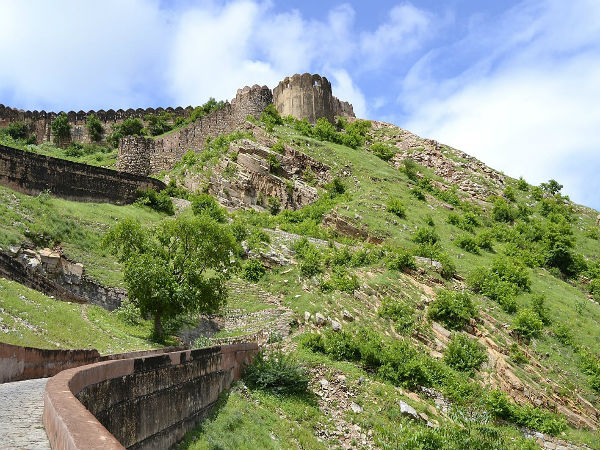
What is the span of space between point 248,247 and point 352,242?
602 centimetres

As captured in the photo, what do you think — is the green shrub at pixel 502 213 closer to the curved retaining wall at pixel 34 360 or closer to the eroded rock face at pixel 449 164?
the eroded rock face at pixel 449 164

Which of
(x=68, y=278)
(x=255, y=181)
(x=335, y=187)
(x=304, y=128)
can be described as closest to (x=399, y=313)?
(x=68, y=278)

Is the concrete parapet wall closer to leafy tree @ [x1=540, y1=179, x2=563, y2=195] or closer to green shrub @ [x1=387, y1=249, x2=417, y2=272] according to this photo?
green shrub @ [x1=387, y1=249, x2=417, y2=272]

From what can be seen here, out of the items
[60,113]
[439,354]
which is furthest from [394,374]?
[60,113]

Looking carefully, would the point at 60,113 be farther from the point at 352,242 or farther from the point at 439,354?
the point at 439,354

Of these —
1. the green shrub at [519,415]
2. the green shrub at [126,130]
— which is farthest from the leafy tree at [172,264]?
the green shrub at [126,130]

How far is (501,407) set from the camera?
1655 centimetres

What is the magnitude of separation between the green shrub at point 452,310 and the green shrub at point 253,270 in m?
7.47

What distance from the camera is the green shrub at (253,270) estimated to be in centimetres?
2308

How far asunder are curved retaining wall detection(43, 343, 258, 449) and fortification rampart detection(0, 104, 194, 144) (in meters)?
49.1

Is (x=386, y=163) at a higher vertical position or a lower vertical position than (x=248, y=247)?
higher

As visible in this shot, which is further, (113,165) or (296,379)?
(113,165)

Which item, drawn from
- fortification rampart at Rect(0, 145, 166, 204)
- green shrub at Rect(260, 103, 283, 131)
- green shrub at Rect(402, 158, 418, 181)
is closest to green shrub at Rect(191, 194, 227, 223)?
fortification rampart at Rect(0, 145, 166, 204)

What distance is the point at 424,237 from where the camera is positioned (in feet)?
94.2
